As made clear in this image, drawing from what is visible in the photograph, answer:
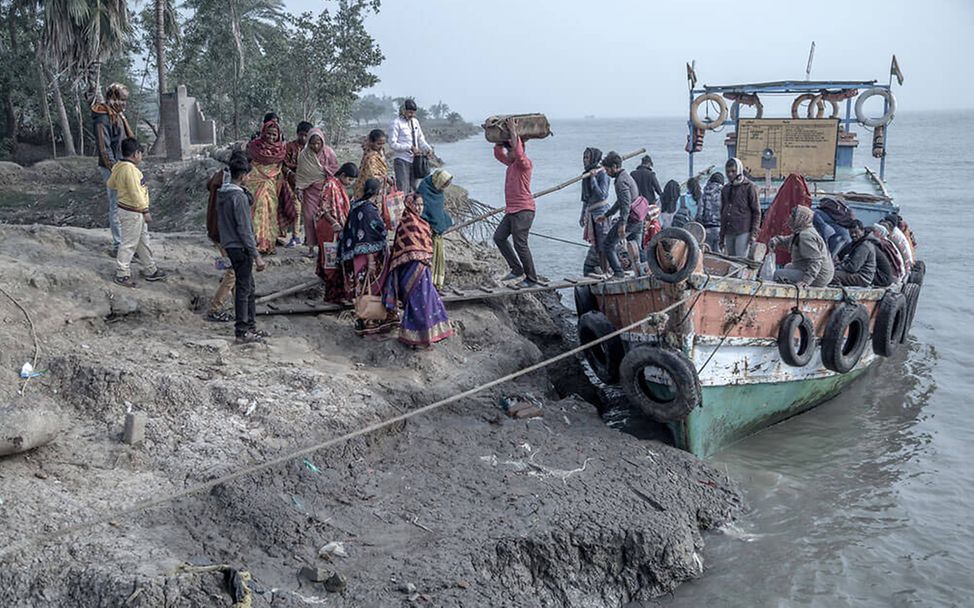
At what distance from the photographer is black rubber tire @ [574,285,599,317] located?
8.65 metres

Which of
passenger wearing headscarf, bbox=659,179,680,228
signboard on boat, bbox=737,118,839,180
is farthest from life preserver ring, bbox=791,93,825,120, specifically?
passenger wearing headscarf, bbox=659,179,680,228

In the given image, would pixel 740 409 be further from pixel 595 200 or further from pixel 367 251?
pixel 367 251

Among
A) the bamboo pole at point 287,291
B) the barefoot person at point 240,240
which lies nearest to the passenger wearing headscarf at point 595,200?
the bamboo pole at point 287,291

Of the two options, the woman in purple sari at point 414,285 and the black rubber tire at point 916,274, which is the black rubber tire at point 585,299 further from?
the black rubber tire at point 916,274

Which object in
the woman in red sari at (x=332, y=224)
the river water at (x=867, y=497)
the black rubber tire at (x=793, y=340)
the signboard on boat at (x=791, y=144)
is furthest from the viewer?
the signboard on boat at (x=791, y=144)

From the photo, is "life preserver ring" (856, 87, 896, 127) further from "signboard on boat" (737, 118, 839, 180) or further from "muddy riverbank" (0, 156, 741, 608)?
"muddy riverbank" (0, 156, 741, 608)

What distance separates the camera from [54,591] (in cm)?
439

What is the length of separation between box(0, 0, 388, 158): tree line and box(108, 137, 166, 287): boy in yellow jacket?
1270 centimetres

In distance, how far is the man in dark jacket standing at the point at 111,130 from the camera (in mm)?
7895

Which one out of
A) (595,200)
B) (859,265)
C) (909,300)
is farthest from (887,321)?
(595,200)

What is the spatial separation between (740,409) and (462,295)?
9.36 ft

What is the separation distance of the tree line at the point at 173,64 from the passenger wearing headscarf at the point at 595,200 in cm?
1279

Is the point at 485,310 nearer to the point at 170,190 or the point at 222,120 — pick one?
the point at 170,190

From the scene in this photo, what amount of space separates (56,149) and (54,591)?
844 inches
